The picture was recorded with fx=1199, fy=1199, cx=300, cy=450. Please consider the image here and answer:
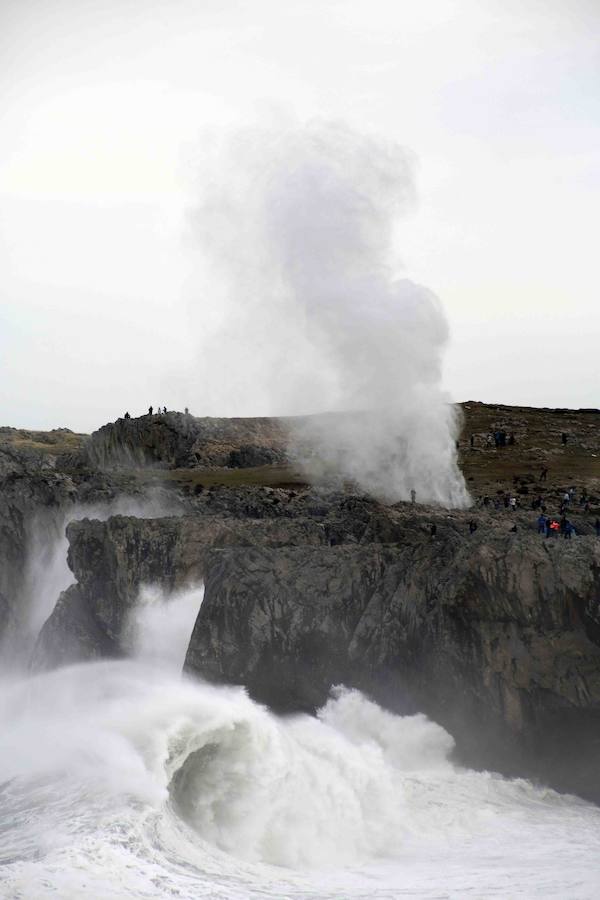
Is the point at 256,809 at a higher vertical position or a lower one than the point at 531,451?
lower

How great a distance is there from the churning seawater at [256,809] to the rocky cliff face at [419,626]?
96 centimetres

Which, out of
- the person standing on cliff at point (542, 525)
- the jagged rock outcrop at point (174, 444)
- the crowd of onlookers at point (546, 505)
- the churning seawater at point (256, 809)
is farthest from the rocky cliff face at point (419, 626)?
the jagged rock outcrop at point (174, 444)

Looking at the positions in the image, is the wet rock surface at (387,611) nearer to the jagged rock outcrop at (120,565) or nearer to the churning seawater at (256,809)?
the jagged rock outcrop at (120,565)

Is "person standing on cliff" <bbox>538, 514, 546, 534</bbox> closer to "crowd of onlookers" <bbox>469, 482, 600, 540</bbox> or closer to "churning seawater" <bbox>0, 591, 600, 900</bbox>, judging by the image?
"crowd of onlookers" <bbox>469, 482, 600, 540</bbox>

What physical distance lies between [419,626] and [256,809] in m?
8.27

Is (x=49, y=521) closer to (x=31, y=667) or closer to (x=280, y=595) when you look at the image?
(x=31, y=667)

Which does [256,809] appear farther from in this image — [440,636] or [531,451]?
[531,451]

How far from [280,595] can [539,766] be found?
9.66 metres

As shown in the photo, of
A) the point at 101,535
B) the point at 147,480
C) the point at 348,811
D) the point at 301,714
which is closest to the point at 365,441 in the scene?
the point at 147,480

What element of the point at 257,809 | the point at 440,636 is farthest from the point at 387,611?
the point at 257,809

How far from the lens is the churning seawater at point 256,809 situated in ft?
83.2

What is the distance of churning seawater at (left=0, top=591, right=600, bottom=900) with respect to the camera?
25.4m

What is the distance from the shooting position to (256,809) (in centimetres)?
3016

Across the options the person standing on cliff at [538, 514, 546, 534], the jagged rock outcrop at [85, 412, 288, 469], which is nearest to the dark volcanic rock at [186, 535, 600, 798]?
the person standing on cliff at [538, 514, 546, 534]
